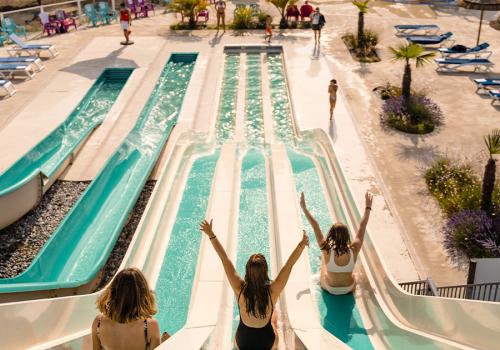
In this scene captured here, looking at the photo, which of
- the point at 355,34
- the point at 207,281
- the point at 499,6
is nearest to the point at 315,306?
the point at 207,281

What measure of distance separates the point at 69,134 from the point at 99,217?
4423mm

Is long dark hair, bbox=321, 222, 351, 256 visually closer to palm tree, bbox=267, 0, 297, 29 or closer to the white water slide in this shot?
the white water slide

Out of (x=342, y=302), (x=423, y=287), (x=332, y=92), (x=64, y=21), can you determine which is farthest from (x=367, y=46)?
(x=342, y=302)

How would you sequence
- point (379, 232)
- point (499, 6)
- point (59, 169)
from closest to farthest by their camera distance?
point (379, 232)
point (59, 169)
point (499, 6)

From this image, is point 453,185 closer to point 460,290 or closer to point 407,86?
point 460,290

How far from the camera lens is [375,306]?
8.26 meters

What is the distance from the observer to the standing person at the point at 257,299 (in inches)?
203

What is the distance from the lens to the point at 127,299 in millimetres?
4484

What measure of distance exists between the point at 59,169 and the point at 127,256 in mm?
4814

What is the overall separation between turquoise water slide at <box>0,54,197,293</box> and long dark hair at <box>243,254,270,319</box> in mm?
4815

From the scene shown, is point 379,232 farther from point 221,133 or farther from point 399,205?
point 221,133

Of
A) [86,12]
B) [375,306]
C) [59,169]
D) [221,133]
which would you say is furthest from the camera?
[86,12]

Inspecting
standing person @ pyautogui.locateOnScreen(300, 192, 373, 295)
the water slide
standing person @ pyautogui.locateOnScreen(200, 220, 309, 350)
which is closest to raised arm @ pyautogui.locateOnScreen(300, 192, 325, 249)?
standing person @ pyautogui.locateOnScreen(300, 192, 373, 295)

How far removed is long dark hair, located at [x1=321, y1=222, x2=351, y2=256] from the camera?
24.8 ft
